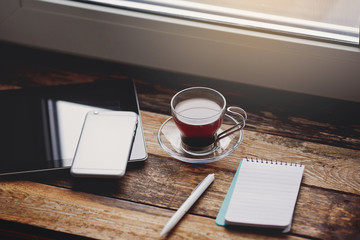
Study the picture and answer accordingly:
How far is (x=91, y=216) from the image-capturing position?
0.72 m

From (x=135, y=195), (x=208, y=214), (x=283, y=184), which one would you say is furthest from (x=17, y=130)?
(x=283, y=184)

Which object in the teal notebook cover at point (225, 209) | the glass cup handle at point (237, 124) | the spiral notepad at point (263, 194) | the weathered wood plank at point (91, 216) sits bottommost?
the weathered wood plank at point (91, 216)

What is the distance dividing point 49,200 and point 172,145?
0.85 feet

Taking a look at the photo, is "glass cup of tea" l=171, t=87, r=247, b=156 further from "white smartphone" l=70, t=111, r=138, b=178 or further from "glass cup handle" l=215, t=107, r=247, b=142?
"white smartphone" l=70, t=111, r=138, b=178

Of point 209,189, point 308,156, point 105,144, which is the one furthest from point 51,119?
point 308,156

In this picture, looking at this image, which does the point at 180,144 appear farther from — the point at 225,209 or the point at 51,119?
the point at 51,119

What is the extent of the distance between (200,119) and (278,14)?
342mm

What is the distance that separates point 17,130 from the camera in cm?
88

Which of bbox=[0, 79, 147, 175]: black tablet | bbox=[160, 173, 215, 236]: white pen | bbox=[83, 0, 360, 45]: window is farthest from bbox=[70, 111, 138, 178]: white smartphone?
bbox=[83, 0, 360, 45]: window

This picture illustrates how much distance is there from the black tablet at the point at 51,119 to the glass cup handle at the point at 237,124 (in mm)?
162

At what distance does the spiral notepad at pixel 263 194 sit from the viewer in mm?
687

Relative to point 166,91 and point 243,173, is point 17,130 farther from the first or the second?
point 243,173

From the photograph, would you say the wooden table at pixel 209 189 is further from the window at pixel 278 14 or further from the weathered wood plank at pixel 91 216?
the window at pixel 278 14

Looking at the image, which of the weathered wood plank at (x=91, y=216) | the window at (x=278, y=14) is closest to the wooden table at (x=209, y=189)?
the weathered wood plank at (x=91, y=216)
